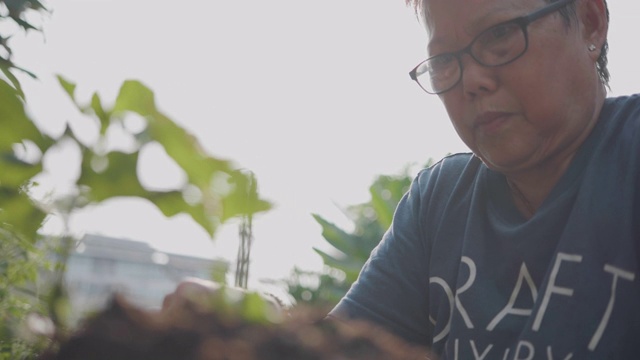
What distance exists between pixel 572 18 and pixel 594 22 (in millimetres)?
105

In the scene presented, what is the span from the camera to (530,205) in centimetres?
149

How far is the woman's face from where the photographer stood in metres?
1.31

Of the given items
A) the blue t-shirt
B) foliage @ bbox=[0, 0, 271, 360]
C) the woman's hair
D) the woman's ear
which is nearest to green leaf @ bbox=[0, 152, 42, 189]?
foliage @ bbox=[0, 0, 271, 360]

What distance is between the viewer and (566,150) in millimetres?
1409

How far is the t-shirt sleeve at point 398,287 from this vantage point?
151 cm

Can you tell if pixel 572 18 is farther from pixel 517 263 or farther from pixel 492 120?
pixel 517 263

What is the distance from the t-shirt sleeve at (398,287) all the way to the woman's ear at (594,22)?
511 mm

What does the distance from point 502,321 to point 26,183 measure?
1054 millimetres

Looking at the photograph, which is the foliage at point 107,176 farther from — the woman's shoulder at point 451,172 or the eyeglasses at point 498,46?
the woman's shoulder at point 451,172

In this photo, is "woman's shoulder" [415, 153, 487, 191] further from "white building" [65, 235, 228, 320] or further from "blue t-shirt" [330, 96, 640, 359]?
"white building" [65, 235, 228, 320]

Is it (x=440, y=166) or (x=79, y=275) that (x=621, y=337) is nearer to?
(x=440, y=166)

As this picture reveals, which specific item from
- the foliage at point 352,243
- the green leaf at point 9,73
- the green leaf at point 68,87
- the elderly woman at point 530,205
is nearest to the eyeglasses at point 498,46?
the elderly woman at point 530,205

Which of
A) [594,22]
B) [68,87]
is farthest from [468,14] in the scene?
[68,87]

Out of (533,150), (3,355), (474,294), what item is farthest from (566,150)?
(3,355)
